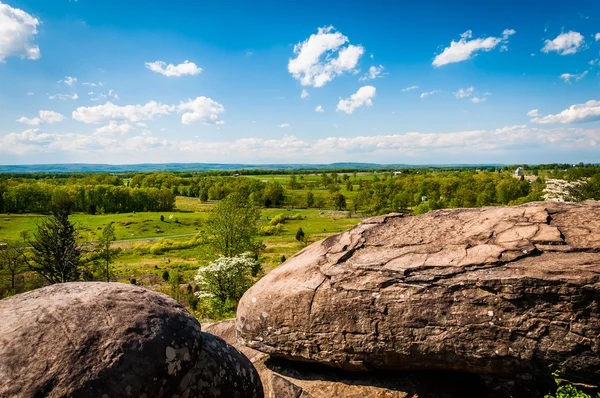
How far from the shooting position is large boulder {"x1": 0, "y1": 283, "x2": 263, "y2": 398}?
16.3 ft

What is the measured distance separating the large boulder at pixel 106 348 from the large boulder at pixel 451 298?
4.34 m

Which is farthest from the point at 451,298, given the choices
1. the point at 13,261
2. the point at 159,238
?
the point at 159,238

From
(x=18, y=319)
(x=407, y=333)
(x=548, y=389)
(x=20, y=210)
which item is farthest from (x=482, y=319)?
(x=20, y=210)

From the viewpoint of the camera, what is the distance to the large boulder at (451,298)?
28.1 ft

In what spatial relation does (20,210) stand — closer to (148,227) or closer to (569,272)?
(148,227)

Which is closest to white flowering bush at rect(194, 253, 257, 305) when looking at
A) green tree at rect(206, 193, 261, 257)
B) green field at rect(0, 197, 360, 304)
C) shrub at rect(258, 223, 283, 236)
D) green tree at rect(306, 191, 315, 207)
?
green tree at rect(206, 193, 261, 257)

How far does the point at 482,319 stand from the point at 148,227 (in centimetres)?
11042

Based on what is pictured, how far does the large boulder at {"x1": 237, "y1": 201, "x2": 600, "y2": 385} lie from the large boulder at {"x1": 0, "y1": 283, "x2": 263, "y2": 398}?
4.34m

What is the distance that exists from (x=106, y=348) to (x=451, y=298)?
27.2ft

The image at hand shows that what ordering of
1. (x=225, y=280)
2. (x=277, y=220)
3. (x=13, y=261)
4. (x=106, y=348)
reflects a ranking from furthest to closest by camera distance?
(x=277, y=220), (x=13, y=261), (x=225, y=280), (x=106, y=348)

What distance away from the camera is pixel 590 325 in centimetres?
830

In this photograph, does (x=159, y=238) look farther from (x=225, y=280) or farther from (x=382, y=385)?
(x=382, y=385)

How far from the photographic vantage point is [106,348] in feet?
17.7

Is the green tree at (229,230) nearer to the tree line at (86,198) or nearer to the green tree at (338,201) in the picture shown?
the green tree at (338,201)
